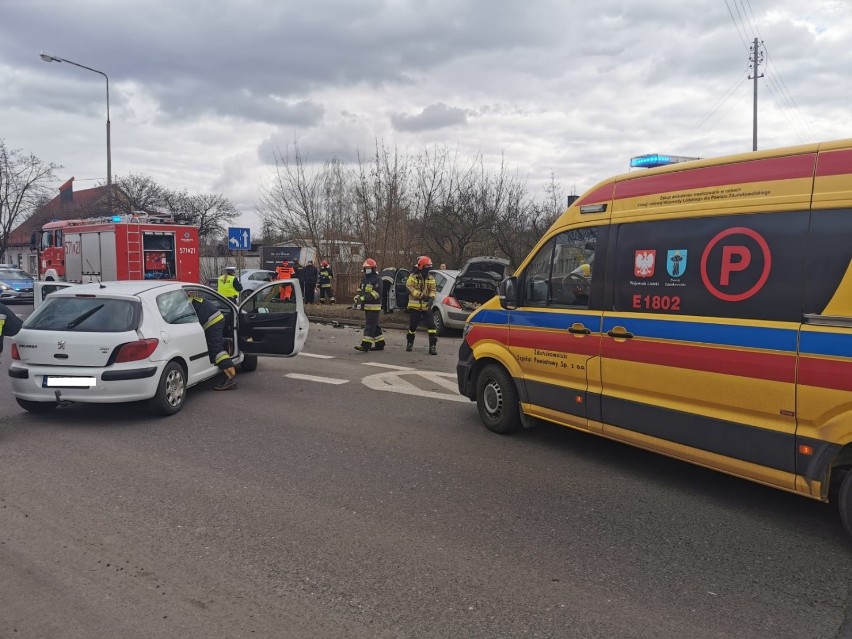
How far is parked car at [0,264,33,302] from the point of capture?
23750 millimetres

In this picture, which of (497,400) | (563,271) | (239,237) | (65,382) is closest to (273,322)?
(65,382)

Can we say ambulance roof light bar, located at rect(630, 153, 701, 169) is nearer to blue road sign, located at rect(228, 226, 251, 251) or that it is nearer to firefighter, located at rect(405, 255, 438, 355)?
firefighter, located at rect(405, 255, 438, 355)

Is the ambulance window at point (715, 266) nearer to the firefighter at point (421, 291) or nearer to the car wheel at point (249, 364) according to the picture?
the car wheel at point (249, 364)

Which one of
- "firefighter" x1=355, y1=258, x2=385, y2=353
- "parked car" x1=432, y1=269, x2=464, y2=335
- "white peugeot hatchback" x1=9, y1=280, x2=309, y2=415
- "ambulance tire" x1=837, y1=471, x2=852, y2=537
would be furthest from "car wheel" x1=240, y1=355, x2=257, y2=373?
"ambulance tire" x1=837, y1=471, x2=852, y2=537

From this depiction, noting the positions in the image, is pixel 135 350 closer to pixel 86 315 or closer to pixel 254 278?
pixel 86 315

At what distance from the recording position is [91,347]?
638 centimetres

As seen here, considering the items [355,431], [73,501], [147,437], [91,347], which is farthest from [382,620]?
[91,347]

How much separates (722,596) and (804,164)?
261 centimetres

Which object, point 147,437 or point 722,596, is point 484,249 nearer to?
point 147,437

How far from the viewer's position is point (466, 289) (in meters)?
13.5

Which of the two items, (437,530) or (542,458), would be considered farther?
(542,458)

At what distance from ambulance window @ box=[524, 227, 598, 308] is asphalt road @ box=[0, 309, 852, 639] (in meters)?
1.44

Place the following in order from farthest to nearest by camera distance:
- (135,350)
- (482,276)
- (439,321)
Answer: (439,321)
(482,276)
(135,350)

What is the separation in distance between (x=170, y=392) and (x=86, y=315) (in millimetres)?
1213
